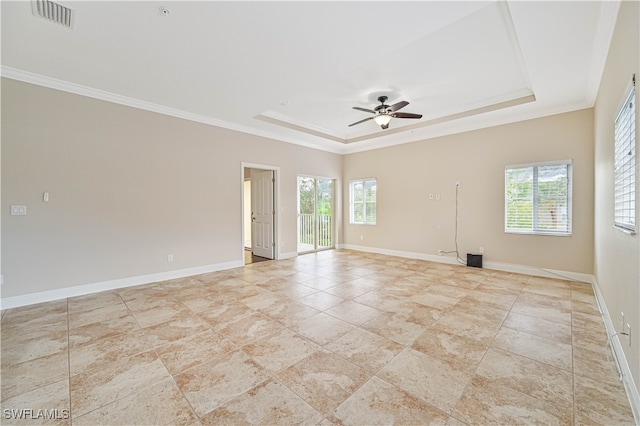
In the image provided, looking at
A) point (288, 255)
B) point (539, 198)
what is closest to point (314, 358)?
point (288, 255)

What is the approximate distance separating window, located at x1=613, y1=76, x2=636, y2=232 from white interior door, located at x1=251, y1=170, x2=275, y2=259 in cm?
561

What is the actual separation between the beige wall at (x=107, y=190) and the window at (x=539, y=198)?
5421 mm

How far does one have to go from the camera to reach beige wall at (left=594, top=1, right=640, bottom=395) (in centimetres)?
173

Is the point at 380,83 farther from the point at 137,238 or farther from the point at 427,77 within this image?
the point at 137,238

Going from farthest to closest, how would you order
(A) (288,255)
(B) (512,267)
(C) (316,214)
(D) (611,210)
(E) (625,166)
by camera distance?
(C) (316,214) → (A) (288,255) → (B) (512,267) → (D) (611,210) → (E) (625,166)

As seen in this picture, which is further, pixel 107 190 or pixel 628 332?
pixel 107 190

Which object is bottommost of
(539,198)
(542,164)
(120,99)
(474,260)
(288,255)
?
(288,255)

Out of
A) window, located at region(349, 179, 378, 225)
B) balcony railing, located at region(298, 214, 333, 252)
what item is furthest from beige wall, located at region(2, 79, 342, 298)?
window, located at region(349, 179, 378, 225)

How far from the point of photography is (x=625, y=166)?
2090 mm

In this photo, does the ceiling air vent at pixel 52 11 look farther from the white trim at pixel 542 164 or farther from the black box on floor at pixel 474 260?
the black box on floor at pixel 474 260

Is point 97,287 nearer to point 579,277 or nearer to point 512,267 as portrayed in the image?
point 512,267

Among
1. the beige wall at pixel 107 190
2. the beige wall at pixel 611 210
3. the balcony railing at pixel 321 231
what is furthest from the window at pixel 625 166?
the balcony railing at pixel 321 231

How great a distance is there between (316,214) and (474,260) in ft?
13.3

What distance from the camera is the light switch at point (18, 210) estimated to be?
3.31 m
